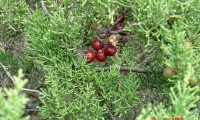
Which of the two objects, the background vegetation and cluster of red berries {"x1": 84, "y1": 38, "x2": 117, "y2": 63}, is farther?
cluster of red berries {"x1": 84, "y1": 38, "x2": 117, "y2": 63}

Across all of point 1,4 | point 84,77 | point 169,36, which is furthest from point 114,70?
point 1,4

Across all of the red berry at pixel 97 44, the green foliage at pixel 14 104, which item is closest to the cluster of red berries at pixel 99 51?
the red berry at pixel 97 44

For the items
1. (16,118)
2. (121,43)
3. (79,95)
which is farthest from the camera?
(121,43)

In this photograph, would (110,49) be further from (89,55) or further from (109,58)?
(109,58)

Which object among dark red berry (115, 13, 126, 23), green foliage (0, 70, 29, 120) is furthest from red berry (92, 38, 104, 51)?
green foliage (0, 70, 29, 120)

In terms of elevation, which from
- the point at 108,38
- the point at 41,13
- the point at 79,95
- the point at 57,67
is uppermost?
the point at 41,13

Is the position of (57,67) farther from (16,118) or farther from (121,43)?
(16,118)

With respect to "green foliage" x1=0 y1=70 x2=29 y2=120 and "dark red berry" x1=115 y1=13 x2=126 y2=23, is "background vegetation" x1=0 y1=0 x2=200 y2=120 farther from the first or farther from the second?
"green foliage" x1=0 y1=70 x2=29 y2=120
